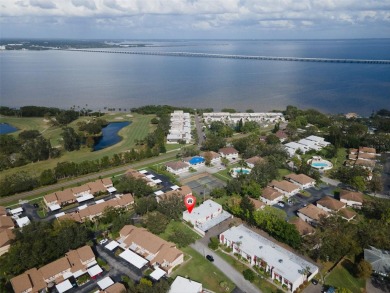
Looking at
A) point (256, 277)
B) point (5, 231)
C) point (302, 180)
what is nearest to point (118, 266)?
point (256, 277)

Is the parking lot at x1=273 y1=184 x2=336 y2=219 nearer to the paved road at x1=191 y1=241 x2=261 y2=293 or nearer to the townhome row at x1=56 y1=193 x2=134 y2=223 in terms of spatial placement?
the paved road at x1=191 y1=241 x2=261 y2=293

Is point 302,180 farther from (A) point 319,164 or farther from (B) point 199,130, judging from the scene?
(B) point 199,130

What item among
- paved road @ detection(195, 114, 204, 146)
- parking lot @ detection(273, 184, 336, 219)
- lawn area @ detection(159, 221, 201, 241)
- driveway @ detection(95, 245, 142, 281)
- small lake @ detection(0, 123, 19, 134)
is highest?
driveway @ detection(95, 245, 142, 281)

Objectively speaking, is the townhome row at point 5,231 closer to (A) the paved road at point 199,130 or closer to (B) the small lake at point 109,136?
(B) the small lake at point 109,136

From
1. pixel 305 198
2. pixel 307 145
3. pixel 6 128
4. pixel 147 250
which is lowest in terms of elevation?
pixel 6 128

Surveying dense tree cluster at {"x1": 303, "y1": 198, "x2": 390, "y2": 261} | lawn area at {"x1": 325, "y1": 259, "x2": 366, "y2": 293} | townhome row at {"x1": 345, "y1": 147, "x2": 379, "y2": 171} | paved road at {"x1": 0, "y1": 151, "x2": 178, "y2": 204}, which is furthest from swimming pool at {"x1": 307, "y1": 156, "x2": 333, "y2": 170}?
paved road at {"x1": 0, "y1": 151, "x2": 178, "y2": 204}

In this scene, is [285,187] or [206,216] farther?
[285,187]

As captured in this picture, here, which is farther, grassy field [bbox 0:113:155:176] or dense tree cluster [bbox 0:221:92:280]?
grassy field [bbox 0:113:155:176]

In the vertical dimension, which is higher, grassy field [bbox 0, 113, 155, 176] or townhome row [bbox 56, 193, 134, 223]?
townhome row [bbox 56, 193, 134, 223]

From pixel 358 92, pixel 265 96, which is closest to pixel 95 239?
pixel 265 96
